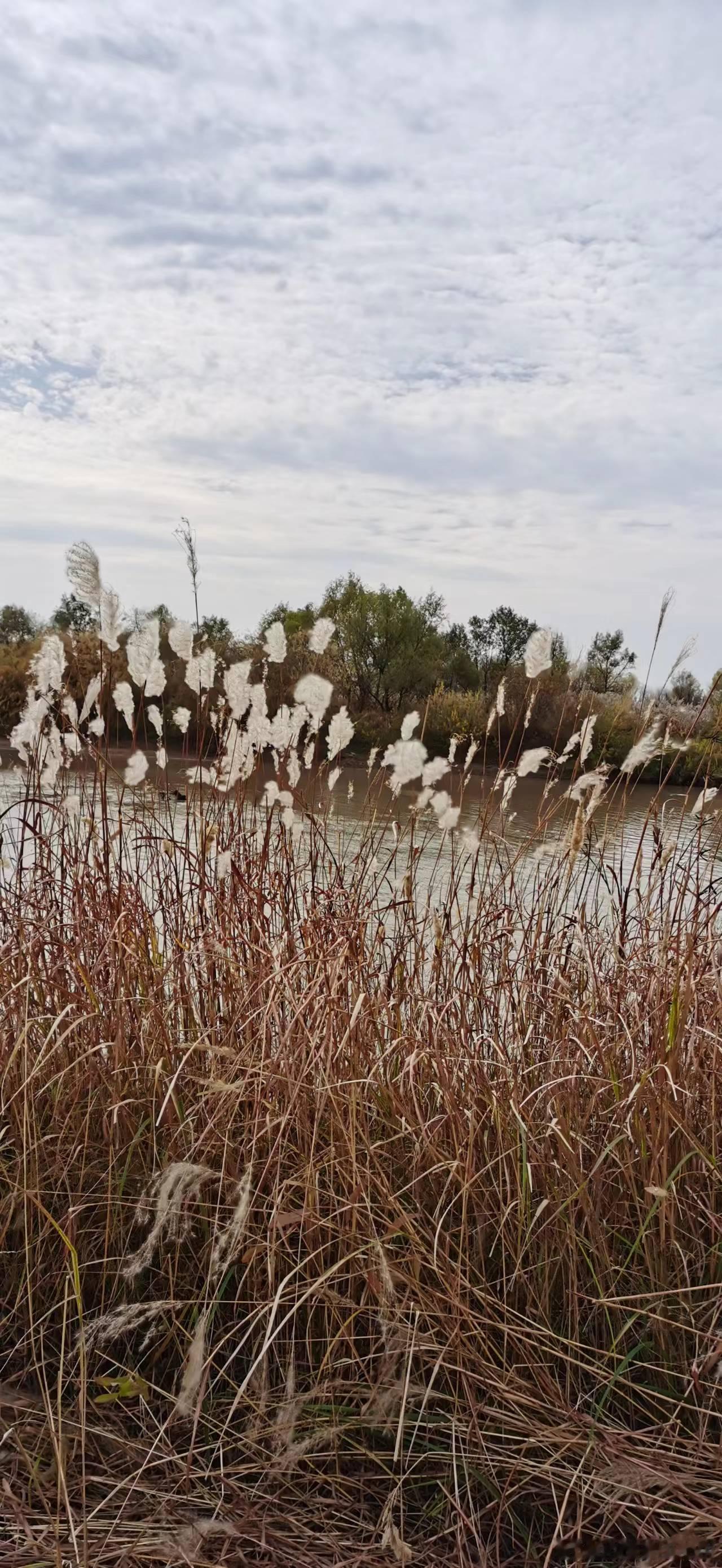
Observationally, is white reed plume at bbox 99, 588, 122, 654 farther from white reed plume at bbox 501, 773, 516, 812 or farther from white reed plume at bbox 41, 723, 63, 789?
white reed plume at bbox 501, 773, 516, 812

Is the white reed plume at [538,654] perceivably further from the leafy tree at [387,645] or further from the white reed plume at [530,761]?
the leafy tree at [387,645]

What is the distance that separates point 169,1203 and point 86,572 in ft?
5.81

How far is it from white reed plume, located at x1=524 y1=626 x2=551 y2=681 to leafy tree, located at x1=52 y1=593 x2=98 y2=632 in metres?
1.27

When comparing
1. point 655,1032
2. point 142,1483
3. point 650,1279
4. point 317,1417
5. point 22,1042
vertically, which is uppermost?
point 655,1032

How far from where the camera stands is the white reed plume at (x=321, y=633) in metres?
2.97

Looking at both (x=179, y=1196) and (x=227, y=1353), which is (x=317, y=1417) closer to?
(x=227, y=1353)

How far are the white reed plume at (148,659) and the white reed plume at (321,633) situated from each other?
1.50 feet

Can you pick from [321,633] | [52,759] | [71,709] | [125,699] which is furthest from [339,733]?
[52,759]

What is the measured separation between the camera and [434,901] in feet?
18.7

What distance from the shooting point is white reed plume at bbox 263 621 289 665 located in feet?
10.4

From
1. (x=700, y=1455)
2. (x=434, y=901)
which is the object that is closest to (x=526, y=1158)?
(x=700, y=1455)

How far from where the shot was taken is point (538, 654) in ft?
9.76

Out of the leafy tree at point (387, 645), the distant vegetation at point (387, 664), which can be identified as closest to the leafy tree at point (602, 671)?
the distant vegetation at point (387, 664)

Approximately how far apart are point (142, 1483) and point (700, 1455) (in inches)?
37.9
